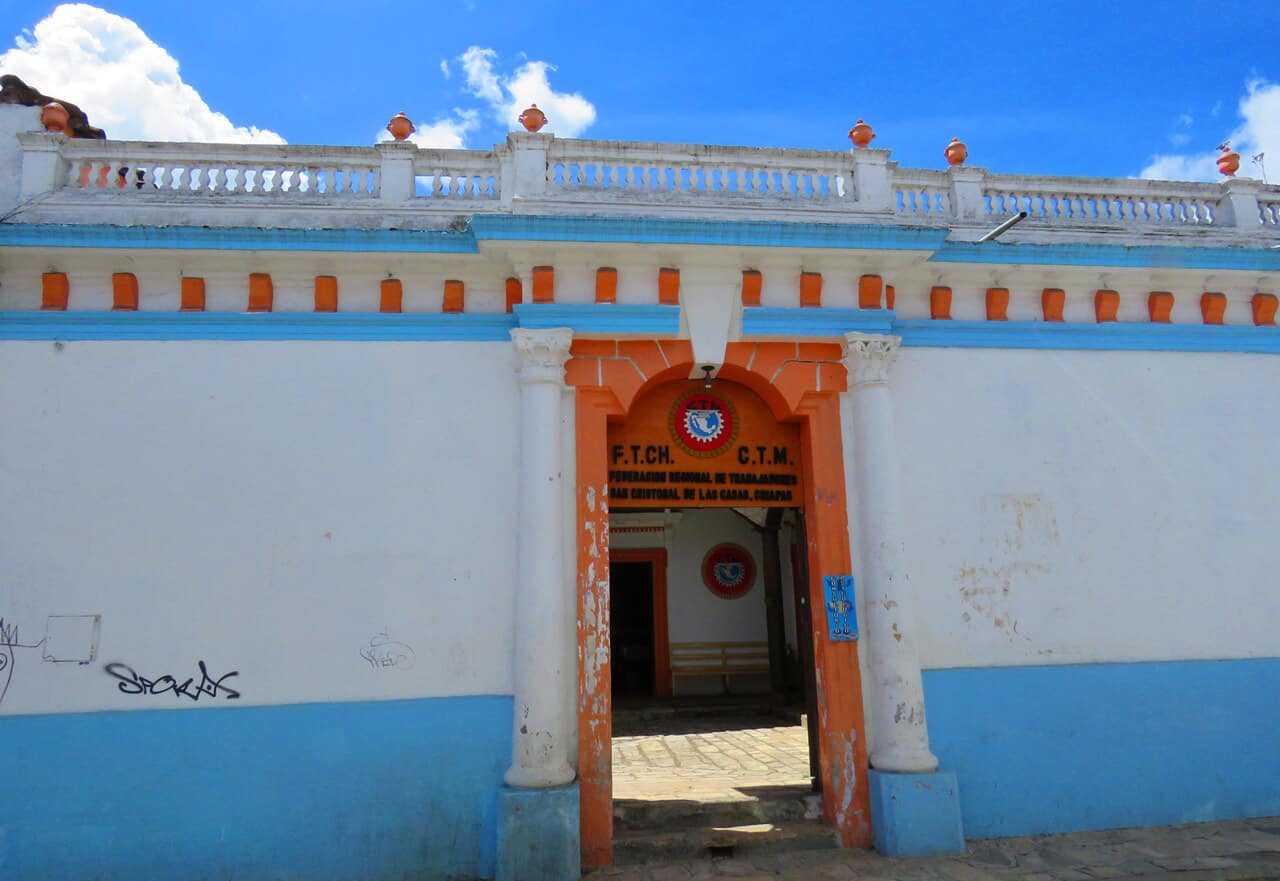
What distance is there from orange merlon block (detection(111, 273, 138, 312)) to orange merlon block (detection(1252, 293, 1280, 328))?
8721 millimetres

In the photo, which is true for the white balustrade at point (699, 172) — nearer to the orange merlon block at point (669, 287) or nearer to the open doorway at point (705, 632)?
the orange merlon block at point (669, 287)

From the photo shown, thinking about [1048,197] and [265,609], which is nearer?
[265,609]

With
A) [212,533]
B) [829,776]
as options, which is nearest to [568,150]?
[212,533]

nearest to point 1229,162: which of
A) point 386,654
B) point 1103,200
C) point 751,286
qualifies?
point 1103,200

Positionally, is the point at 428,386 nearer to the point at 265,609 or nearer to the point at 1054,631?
the point at 265,609

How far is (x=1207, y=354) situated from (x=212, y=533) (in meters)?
7.66

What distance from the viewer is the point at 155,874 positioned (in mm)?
4820

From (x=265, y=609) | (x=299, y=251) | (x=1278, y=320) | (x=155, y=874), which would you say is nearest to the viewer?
(x=155, y=874)

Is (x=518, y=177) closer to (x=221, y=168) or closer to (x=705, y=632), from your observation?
(x=221, y=168)

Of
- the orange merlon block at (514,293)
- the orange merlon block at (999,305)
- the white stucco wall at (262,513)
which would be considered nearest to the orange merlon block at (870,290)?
the orange merlon block at (999,305)

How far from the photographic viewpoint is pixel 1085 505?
5988 millimetres

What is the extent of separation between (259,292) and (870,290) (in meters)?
4.44

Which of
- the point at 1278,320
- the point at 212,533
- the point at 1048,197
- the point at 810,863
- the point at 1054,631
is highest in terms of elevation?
the point at 1048,197

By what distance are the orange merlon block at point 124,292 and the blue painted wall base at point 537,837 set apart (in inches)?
167
